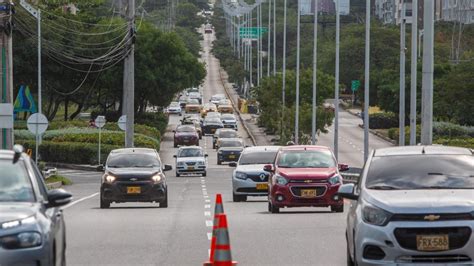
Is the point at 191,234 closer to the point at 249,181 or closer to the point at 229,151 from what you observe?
the point at 249,181

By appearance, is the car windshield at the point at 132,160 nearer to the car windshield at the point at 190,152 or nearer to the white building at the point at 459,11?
the car windshield at the point at 190,152

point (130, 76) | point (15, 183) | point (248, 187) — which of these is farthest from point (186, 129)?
point (15, 183)

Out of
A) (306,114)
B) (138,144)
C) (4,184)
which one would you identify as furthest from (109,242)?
(306,114)

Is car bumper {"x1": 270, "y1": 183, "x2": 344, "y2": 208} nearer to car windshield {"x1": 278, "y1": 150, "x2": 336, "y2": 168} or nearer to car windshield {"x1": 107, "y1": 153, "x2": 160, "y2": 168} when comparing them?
car windshield {"x1": 278, "y1": 150, "x2": 336, "y2": 168}

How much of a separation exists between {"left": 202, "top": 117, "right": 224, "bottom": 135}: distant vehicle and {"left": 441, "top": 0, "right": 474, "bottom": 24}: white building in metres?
48.0

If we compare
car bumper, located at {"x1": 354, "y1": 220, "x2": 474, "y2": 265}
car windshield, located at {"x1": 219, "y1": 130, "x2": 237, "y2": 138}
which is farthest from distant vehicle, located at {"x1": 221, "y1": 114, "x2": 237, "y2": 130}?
car bumper, located at {"x1": 354, "y1": 220, "x2": 474, "y2": 265}

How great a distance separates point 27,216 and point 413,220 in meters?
4.42

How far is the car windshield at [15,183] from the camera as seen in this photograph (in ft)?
46.1

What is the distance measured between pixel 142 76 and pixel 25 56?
10.9 m

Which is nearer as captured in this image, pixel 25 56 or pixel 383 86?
pixel 25 56

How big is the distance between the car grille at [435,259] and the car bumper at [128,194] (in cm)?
1817

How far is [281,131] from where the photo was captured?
92688 mm

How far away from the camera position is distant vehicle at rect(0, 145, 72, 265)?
1279 cm

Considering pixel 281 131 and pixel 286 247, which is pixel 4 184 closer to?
pixel 286 247
